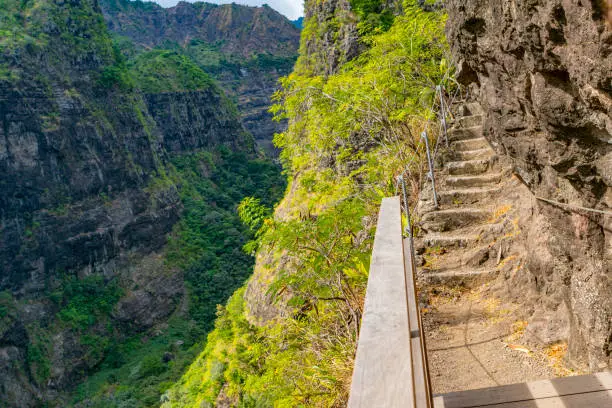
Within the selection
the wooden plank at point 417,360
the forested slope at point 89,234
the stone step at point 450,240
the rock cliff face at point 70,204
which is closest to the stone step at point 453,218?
the stone step at point 450,240

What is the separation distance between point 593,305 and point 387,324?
5.67 feet

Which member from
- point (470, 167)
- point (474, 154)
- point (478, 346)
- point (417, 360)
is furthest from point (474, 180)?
point (417, 360)

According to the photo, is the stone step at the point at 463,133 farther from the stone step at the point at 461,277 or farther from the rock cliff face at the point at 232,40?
the rock cliff face at the point at 232,40

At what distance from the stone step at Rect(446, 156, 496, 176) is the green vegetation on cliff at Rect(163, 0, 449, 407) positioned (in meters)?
0.70

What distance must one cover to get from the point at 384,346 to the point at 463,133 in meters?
5.29

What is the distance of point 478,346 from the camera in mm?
2820

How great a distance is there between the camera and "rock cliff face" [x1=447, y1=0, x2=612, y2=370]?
5.60 feet

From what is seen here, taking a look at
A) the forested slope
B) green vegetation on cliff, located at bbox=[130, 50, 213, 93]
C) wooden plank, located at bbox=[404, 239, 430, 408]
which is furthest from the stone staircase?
green vegetation on cliff, located at bbox=[130, 50, 213, 93]

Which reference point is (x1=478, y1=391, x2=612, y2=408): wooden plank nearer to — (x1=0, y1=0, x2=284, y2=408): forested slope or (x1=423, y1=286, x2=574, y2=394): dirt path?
(x1=423, y1=286, x2=574, y2=394): dirt path

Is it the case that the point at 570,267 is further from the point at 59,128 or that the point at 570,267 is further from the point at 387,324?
the point at 59,128

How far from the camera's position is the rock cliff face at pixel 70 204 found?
30228mm

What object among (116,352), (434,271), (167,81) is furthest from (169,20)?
(434,271)

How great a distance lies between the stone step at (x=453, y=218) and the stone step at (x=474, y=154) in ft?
3.79

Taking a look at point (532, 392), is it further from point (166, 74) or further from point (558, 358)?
point (166, 74)
